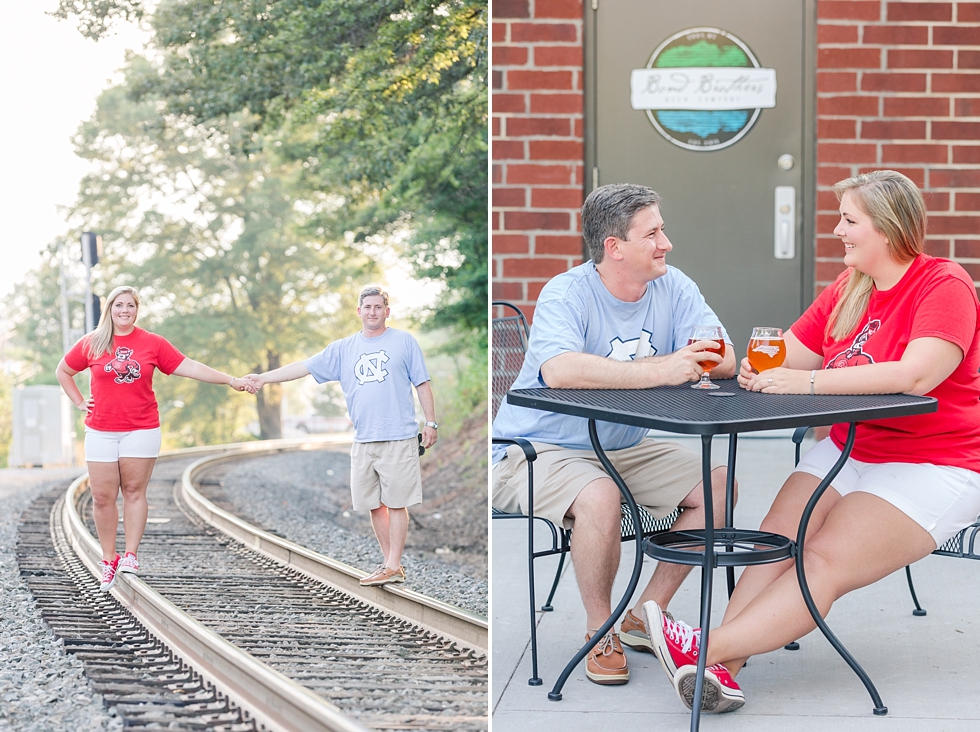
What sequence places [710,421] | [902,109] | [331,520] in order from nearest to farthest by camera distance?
[710,421] → [902,109] → [331,520]

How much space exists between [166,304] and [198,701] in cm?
1236

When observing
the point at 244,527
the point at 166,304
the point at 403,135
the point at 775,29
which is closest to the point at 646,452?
the point at 244,527

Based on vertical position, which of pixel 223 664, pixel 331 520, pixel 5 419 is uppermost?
pixel 223 664

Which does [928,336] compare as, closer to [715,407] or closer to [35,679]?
[715,407]

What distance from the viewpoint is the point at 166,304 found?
14039mm

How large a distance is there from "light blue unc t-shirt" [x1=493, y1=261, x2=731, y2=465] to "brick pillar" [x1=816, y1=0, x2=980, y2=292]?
237cm

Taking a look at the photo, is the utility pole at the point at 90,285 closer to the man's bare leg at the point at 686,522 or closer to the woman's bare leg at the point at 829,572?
the man's bare leg at the point at 686,522

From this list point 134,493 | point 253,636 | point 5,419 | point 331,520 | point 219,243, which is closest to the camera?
point 134,493

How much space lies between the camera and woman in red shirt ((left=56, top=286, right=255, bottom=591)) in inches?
98.8

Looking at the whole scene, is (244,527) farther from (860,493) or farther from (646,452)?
(860,493)

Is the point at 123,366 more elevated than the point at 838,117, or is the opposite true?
the point at 838,117

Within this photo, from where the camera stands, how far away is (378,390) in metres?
2.73

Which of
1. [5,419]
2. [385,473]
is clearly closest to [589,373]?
[385,473]

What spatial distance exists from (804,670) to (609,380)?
0.94 m
